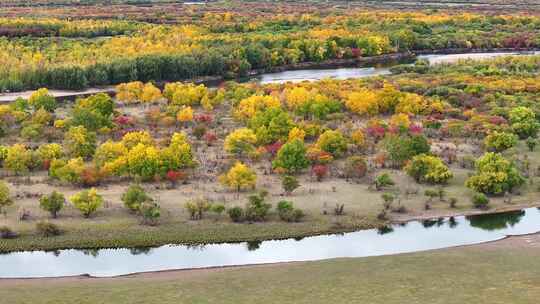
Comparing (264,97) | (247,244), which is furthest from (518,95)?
(247,244)

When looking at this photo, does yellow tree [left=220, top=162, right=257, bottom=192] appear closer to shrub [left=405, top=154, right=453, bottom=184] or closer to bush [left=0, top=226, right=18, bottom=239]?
shrub [left=405, top=154, right=453, bottom=184]

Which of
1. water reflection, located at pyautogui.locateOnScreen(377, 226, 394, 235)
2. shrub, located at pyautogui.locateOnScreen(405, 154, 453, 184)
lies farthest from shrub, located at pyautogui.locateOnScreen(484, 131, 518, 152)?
→ water reflection, located at pyautogui.locateOnScreen(377, 226, 394, 235)

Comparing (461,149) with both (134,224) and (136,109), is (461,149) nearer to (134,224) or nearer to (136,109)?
(134,224)

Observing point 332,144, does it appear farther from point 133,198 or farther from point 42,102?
point 42,102

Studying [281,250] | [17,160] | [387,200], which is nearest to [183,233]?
[281,250]

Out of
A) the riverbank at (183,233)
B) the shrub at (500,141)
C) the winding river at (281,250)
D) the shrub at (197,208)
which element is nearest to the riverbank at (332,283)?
the winding river at (281,250)

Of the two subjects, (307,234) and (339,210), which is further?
(339,210)

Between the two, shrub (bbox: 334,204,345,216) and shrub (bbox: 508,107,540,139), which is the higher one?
shrub (bbox: 508,107,540,139)
